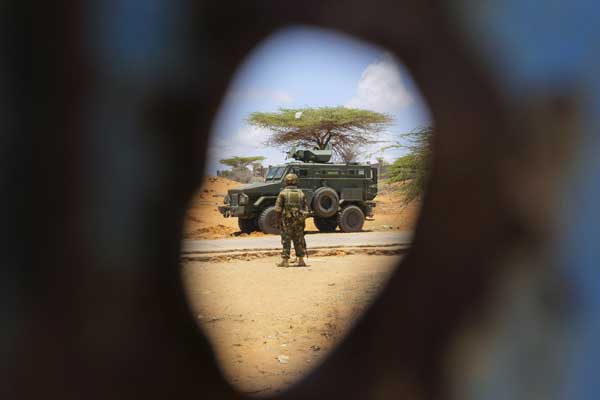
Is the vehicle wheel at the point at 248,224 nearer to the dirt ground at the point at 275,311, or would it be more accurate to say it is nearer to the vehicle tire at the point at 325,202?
the vehicle tire at the point at 325,202

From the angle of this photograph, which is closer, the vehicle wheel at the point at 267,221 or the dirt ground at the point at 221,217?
the vehicle wheel at the point at 267,221

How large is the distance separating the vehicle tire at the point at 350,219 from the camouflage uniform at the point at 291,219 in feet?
13.1

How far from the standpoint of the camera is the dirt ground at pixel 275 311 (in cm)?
270

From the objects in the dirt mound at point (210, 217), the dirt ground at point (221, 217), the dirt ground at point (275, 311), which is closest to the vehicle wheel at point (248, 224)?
the dirt ground at point (221, 217)

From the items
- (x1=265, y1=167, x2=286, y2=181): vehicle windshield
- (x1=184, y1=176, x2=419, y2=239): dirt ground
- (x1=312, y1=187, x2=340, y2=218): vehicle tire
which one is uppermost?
(x1=265, y1=167, x2=286, y2=181): vehicle windshield

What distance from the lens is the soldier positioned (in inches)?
235

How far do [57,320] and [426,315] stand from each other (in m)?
2.05

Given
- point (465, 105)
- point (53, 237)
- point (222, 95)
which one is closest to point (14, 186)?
point (53, 237)

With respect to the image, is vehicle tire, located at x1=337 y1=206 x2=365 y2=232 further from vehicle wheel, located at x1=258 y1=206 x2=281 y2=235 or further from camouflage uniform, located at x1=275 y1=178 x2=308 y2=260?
camouflage uniform, located at x1=275 y1=178 x2=308 y2=260

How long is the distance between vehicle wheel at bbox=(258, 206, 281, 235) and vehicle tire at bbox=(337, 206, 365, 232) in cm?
150

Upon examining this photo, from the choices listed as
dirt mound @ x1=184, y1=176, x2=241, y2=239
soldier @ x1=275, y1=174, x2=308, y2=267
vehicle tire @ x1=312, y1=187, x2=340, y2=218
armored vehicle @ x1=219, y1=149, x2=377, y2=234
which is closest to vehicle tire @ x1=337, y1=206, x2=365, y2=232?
armored vehicle @ x1=219, y1=149, x2=377, y2=234

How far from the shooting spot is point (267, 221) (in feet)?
30.9

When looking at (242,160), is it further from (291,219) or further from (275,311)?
(275,311)

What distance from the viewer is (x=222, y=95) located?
3705 mm
